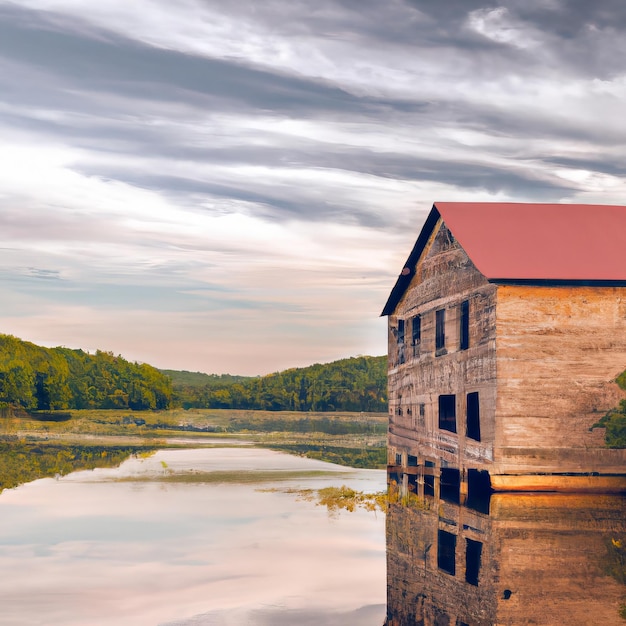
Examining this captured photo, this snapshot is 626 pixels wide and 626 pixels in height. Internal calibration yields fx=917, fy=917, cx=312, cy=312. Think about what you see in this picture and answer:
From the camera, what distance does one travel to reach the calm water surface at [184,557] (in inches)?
461

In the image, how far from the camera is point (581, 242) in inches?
1107

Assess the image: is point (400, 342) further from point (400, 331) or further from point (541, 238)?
point (541, 238)

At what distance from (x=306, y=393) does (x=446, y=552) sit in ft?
258

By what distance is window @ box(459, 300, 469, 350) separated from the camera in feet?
90.7

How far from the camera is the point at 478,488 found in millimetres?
25625

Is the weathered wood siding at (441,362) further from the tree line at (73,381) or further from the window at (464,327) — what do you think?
the tree line at (73,381)

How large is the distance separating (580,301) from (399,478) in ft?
31.2

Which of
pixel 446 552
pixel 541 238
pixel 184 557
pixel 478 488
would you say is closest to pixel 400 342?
pixel 541 238

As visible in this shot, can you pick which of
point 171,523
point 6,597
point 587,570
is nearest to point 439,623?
point 587,570

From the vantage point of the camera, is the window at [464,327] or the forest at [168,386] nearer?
the window at [464,327]

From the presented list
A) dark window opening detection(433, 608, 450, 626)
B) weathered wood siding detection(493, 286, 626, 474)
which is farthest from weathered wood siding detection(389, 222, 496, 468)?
dark window opening detection(433, 608, 450, 626)

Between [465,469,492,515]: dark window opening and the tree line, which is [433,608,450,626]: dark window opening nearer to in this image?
[465,469,492,515]: dark window opening

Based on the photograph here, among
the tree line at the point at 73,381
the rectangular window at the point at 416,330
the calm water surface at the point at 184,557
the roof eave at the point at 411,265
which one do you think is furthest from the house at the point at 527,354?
the tree line at the point at 73,381

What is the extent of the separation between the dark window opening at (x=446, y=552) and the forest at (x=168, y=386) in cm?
6611
